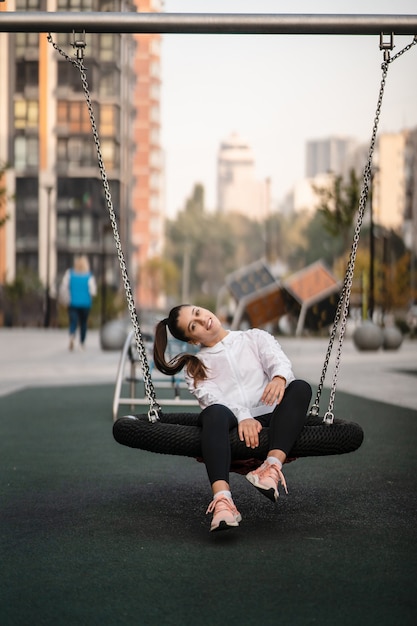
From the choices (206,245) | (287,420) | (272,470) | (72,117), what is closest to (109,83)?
(72,117)

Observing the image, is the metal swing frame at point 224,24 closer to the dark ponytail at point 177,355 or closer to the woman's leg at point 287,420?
the dark ponytail at point 177,355

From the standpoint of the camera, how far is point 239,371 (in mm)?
4434

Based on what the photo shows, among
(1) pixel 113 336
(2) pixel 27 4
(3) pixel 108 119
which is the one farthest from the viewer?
(3) pixel 108 119

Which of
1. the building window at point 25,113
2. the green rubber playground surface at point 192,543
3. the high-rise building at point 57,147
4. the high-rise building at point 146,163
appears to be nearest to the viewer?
the green rubber playground surface at point 192,543

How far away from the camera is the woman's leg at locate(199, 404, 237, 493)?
4.05 metres

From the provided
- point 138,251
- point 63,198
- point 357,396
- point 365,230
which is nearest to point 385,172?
point 138,251

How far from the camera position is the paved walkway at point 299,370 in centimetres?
1112

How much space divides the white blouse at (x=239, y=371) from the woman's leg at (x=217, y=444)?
18cm

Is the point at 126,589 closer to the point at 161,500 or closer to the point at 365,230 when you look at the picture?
the point at 161,500

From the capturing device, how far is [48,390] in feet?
35.6

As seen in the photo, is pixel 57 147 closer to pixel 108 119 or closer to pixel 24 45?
pixel 108 119

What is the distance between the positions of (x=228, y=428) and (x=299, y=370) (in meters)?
10.3

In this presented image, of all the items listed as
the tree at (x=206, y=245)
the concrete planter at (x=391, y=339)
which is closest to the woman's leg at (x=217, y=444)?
the concrete planter at (x=391, y=339)

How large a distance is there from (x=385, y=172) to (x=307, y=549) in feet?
407
